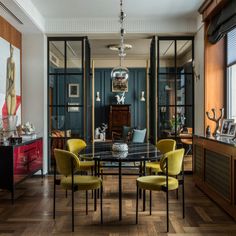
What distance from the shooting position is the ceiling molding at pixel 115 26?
584cm

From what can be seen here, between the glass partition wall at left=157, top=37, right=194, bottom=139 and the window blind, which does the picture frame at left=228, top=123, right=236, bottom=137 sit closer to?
the window blind

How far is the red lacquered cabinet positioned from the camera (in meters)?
4.03

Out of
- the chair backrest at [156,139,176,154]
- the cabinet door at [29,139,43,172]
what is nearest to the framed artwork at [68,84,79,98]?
the cabinet door at [29,139,43,172]

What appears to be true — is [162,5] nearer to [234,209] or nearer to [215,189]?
[215,189]

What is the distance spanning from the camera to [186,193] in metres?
4.72

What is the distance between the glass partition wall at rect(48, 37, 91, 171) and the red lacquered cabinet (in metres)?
1.25

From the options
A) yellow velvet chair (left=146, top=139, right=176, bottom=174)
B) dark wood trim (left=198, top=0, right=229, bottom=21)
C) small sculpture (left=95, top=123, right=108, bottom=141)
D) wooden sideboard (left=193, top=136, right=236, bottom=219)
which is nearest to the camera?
wooden sideboard (left=193, top=136, right=236, bottom=219)

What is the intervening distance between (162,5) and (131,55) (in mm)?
4259

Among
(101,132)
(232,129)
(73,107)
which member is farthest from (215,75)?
(101,132)

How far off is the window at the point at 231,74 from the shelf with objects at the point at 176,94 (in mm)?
928

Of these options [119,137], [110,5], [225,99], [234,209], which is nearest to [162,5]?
[110,5]

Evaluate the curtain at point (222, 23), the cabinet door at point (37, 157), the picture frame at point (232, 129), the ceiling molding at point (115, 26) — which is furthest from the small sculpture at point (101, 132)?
the picture frame at point (232, 129)

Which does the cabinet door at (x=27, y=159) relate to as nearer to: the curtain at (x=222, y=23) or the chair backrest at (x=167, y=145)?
the chair backrest at (x=167, y=145)

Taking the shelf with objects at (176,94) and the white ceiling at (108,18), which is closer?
the white ceiling at (108,18)
